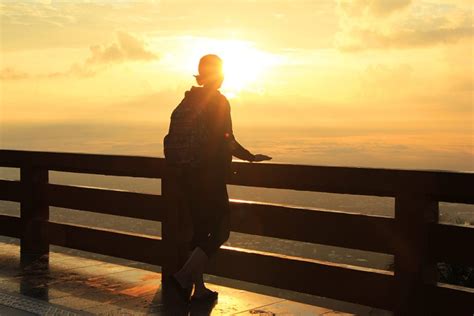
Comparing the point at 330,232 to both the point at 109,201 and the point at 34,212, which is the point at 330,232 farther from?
the point at 34,212

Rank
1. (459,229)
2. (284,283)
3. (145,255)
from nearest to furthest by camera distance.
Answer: (459,229)
(284,283)
(145,255)

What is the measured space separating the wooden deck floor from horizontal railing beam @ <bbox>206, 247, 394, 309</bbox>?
17 centimetres

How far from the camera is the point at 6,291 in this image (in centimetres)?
715

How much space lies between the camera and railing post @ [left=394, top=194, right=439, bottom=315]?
5.77 meters

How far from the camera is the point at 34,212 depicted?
9.53m

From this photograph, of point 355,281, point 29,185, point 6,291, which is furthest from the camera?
point 29,185

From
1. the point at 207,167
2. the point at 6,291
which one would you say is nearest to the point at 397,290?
the point at 207,167

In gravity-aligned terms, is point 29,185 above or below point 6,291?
above

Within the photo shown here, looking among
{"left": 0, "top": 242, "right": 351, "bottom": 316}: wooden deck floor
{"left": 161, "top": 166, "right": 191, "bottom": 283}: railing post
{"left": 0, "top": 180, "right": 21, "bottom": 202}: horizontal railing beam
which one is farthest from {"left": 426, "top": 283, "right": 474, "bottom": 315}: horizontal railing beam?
{"left": 0, "top": 180, "right": 21, "bottom": 202}: horizontal railing beam

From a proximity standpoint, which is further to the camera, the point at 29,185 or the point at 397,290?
the point at 29,185

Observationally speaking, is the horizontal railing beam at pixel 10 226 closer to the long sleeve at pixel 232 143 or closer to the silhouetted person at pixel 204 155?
the silhouetted person at pixel 204 155

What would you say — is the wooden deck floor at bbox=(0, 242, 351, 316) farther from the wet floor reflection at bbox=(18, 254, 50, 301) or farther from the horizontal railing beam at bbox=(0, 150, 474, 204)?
the horizontal railing beam at bbox=(0, 150, 474, 204)

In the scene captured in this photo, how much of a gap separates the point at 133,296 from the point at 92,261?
2.14 m

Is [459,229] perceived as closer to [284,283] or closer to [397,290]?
[397,290]
